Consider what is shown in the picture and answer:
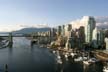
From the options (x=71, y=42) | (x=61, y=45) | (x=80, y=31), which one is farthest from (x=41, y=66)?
(x=80, y=31)

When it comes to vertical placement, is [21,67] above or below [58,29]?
below

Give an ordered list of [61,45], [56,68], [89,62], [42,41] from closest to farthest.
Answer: [56,68], [89,62], [61,45], [42,41]

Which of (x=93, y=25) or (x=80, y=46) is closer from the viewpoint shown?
(x=80, y=46)

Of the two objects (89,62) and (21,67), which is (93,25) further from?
(21,67)

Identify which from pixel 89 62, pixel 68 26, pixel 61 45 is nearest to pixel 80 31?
pixel 61 45

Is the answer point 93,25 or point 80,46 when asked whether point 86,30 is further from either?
point 80,46

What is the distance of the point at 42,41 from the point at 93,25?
55.0 ft

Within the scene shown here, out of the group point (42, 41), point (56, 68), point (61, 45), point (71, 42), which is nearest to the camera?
point (56, 68)

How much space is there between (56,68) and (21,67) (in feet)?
13.1

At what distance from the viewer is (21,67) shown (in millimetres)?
26219

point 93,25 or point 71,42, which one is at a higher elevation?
point 93,25

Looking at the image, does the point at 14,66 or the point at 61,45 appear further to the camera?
the point at 61,45

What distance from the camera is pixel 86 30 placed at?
5169 centimetres

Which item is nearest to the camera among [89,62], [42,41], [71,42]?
[89,62]
